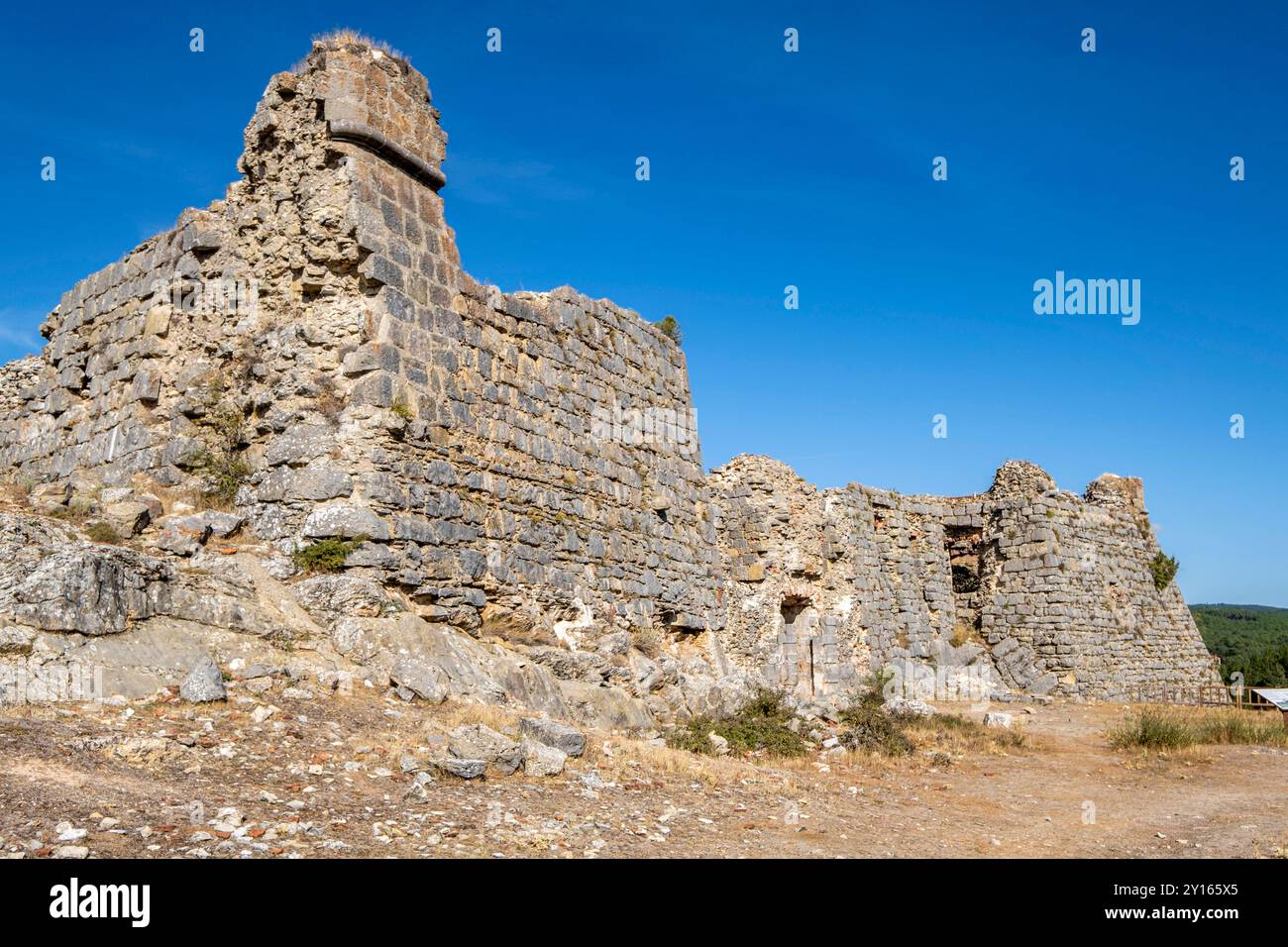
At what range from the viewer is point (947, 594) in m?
22.2

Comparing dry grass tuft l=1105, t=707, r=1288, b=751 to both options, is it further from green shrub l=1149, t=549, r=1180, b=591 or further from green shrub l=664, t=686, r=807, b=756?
green shrub l=1149, t=549, r=1180, b=591

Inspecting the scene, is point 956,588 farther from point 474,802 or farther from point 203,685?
point 203,685

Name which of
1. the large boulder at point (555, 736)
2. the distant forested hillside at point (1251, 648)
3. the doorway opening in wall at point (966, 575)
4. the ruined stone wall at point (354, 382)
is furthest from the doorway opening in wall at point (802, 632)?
the distant forested hillside at point (1251, 648)

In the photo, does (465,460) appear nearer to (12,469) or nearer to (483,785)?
(483,785)

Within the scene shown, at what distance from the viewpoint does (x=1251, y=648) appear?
4834 cm

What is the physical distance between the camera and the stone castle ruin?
26.6 ft

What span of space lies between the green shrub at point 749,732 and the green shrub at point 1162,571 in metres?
16.8

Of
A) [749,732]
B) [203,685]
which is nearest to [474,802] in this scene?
[203,685]

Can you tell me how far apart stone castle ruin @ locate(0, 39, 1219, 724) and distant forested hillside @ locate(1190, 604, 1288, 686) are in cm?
2246

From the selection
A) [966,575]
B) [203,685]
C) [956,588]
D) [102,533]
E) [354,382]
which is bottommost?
[203,685]

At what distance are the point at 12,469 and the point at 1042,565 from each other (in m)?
18.7

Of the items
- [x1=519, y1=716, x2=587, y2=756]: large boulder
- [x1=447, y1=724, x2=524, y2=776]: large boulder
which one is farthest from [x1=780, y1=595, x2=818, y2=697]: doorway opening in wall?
[x1=447, y1=724, x2=524, y2=776]: large boulder

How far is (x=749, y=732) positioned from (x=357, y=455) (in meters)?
4.75
